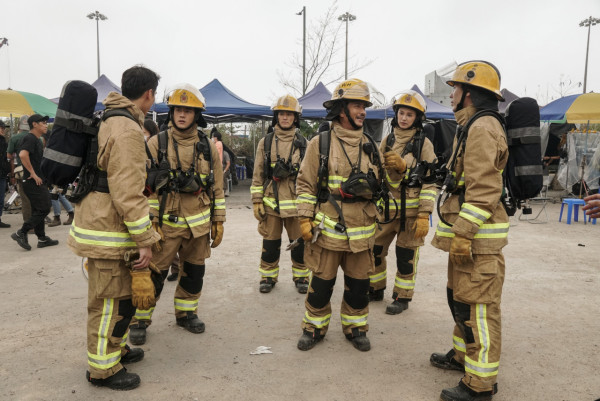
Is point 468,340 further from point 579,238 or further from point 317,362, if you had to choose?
point 579,238

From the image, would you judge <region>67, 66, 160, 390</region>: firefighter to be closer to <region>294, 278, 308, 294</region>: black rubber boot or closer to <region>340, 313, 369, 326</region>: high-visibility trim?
<region>340, 313, 369, 326</region>: high-visibility trim

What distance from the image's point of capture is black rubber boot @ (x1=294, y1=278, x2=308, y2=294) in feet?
16.1

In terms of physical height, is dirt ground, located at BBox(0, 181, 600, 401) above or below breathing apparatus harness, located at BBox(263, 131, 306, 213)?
below

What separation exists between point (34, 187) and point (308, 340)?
5600 mm

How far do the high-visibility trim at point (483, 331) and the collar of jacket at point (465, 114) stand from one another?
4.17ft

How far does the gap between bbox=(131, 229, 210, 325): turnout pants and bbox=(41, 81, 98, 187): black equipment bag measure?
3.70 feet

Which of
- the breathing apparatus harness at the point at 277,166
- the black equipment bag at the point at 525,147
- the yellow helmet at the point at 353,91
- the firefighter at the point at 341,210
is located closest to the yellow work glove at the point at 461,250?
the black equipment bag at the point at 525,147

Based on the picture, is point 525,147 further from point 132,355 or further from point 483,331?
point 132,355

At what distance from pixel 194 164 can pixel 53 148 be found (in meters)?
1.24

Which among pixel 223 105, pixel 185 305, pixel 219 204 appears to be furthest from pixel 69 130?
pixel 223 105

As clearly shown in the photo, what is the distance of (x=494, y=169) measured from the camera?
2613 mm

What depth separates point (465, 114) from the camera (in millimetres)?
2934

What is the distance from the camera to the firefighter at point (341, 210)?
3422 millimetres

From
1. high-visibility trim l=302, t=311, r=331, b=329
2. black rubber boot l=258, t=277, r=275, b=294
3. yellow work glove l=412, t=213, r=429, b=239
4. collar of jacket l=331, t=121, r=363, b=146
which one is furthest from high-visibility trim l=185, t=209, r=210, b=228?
yellow work glove l=412, t=213, r=429, b=239
